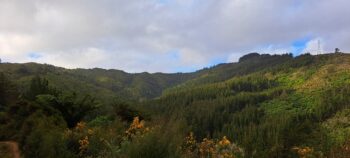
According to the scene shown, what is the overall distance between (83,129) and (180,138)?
6.35m

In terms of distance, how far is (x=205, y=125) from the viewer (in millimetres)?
146750

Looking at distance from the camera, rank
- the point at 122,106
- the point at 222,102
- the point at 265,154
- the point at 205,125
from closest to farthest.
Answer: the point at 265,154
the point at 122,106
the point at 205,125
the point at 222,102

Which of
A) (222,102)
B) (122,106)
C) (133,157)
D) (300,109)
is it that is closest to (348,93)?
(300,109)

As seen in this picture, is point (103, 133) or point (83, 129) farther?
point (83, 129)

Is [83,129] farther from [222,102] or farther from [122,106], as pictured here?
[222,102]

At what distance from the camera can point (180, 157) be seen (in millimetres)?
9859

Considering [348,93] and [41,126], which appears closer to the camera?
A: [41,126]

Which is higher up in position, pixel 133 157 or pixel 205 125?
pixel 133 157

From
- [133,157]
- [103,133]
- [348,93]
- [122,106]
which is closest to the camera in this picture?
[133,157]

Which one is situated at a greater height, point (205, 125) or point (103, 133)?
point (103, 133)

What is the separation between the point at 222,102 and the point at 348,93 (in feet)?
156

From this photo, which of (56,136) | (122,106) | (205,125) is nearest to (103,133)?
(56,136)

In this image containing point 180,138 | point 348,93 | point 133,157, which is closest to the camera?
point 133,157

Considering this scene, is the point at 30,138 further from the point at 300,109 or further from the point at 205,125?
the point at 300,109
